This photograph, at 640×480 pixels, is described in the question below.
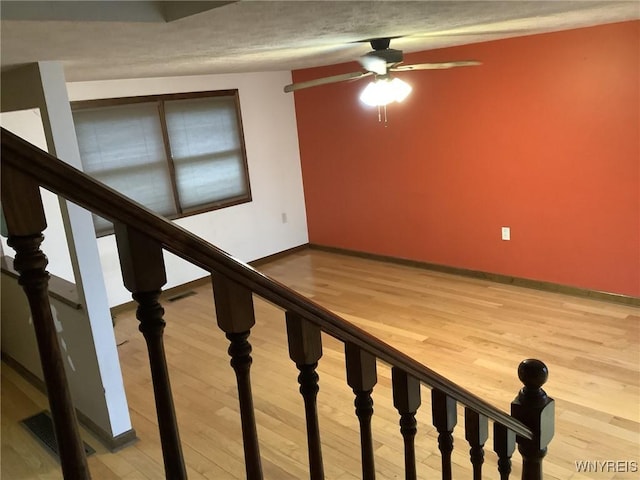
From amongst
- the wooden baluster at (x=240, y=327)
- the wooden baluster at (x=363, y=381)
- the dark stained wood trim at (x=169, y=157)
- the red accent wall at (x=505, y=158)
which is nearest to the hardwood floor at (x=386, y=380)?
the red accent wall at (x=505, y=158)

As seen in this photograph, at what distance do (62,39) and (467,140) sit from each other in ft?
12.6

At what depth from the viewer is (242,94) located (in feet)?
19.2

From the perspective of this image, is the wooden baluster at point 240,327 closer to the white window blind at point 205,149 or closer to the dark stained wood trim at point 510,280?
the dark stained wood trim at point 510,280

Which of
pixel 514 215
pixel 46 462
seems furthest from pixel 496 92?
pixel 46 462

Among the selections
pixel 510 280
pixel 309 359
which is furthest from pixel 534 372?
pixel 510 280

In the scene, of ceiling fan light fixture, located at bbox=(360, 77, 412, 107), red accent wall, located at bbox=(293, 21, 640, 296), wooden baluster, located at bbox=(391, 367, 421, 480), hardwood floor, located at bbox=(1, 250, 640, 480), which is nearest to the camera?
wooden baluster, located at bbox=(391, 367, 421, 480)

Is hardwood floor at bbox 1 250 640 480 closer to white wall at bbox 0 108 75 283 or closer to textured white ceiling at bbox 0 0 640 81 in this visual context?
white wall at bbox 0 108 75 283

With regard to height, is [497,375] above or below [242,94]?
below

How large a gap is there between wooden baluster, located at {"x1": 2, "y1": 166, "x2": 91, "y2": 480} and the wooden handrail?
2cm

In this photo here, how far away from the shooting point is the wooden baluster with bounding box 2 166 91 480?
23.9 inches

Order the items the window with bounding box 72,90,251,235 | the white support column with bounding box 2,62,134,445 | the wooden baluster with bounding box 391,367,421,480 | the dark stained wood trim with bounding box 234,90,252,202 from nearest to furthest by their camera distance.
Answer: the wooden baluster with bounding box 391,367,421,480 < the white support column with bounding box 2,62,134,445 < the window with bounding box 72,90,251,235 < the dark stained wood trim with bounding box 234,90,252,202

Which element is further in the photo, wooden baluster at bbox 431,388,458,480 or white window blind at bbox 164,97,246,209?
white window blind at bbox 164,97,246,209

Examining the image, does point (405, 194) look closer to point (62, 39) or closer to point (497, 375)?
point (497, 375)

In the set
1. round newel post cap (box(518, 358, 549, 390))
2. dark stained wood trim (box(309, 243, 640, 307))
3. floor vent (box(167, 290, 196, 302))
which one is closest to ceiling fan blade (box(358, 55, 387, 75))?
round newel post cap (box(518, 358, 549, 390))
